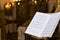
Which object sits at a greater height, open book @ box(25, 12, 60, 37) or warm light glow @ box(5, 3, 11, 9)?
open book @ box(25, 12, 60, 37)

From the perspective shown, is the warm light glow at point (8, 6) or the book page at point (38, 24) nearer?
the book page at point (38, 24)

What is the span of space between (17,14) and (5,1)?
70 cm

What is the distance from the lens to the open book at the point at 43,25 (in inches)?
50.3

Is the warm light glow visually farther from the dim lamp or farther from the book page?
the book page

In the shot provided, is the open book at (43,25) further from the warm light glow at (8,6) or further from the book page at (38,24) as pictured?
the warm light glow at (8,6)

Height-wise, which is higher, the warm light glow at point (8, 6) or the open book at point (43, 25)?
the open book at point (43, 25)

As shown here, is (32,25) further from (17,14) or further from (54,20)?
(17,14)

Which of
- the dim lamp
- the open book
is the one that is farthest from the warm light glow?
the open book

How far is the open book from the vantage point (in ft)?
4.19

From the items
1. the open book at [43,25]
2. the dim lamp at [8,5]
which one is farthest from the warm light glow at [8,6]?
the open book at [43,25]

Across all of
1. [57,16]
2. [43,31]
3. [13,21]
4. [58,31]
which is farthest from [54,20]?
[13,21]

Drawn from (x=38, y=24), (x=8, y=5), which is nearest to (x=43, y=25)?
(x=38, y=24)

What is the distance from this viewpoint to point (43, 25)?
1.30 metres

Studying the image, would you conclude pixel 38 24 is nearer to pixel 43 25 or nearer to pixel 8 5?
pixel 43 25
